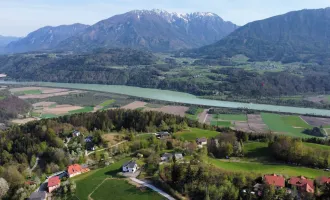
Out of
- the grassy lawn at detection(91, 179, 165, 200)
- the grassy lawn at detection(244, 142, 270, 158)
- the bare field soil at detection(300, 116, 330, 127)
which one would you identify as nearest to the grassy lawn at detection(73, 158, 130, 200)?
the grassy lawn at detection(91, 179, 165, 200)

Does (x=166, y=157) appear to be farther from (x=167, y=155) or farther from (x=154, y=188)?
(x=154, y=188)

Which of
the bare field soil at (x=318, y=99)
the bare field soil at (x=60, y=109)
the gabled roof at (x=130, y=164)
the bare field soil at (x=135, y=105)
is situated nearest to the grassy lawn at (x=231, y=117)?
the bare field soil at (x=135, y=105)

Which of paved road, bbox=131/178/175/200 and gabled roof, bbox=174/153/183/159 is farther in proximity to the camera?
gabled roof, bbox=174/153/183/159

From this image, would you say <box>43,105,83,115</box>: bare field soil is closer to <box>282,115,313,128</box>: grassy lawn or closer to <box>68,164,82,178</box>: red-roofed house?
<box>68,164,82,178</box>: red-roofed house

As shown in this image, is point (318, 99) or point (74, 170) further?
point (318, 99)

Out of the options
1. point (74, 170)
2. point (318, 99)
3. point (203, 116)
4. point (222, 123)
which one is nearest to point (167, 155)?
point (74, 170)

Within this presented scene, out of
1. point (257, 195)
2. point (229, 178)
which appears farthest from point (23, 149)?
point (257, 195)
